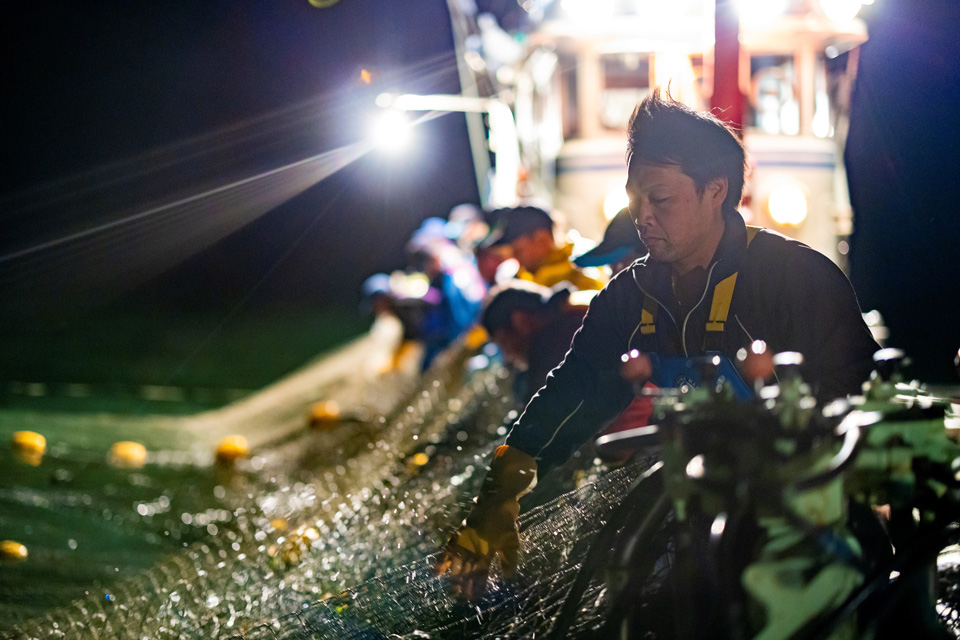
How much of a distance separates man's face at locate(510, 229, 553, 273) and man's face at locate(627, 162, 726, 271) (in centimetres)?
328

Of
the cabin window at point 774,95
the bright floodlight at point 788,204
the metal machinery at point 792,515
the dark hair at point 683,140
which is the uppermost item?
the cabin window at point 774,95

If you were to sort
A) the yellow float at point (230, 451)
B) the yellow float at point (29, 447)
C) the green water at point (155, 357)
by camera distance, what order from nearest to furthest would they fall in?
the yellow float at point (29, 447), the yellow float at point (230, 451), the green water at point (155, 357)

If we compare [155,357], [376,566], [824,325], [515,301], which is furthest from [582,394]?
[155,357]

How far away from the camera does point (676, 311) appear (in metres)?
2.32

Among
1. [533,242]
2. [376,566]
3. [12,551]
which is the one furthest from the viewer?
[533,242]

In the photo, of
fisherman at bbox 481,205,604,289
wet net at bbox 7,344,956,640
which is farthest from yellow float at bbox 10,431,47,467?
fisherman at bbox 481,205,604,289

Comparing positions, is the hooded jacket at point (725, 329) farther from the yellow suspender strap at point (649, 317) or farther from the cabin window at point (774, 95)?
the cabin window at point (774, 95)

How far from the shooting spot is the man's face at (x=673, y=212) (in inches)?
88.3

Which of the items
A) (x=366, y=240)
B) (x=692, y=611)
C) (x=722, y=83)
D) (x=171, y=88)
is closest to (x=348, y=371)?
(x=722, y=83)

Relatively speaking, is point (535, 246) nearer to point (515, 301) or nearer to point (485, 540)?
point (515, 301)

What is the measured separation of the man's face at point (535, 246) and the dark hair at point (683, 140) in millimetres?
3289

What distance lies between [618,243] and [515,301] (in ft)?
2.10

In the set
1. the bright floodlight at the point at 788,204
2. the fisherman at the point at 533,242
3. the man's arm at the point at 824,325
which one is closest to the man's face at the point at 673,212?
the man's arm at the point at 824,325

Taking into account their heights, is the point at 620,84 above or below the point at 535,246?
above
